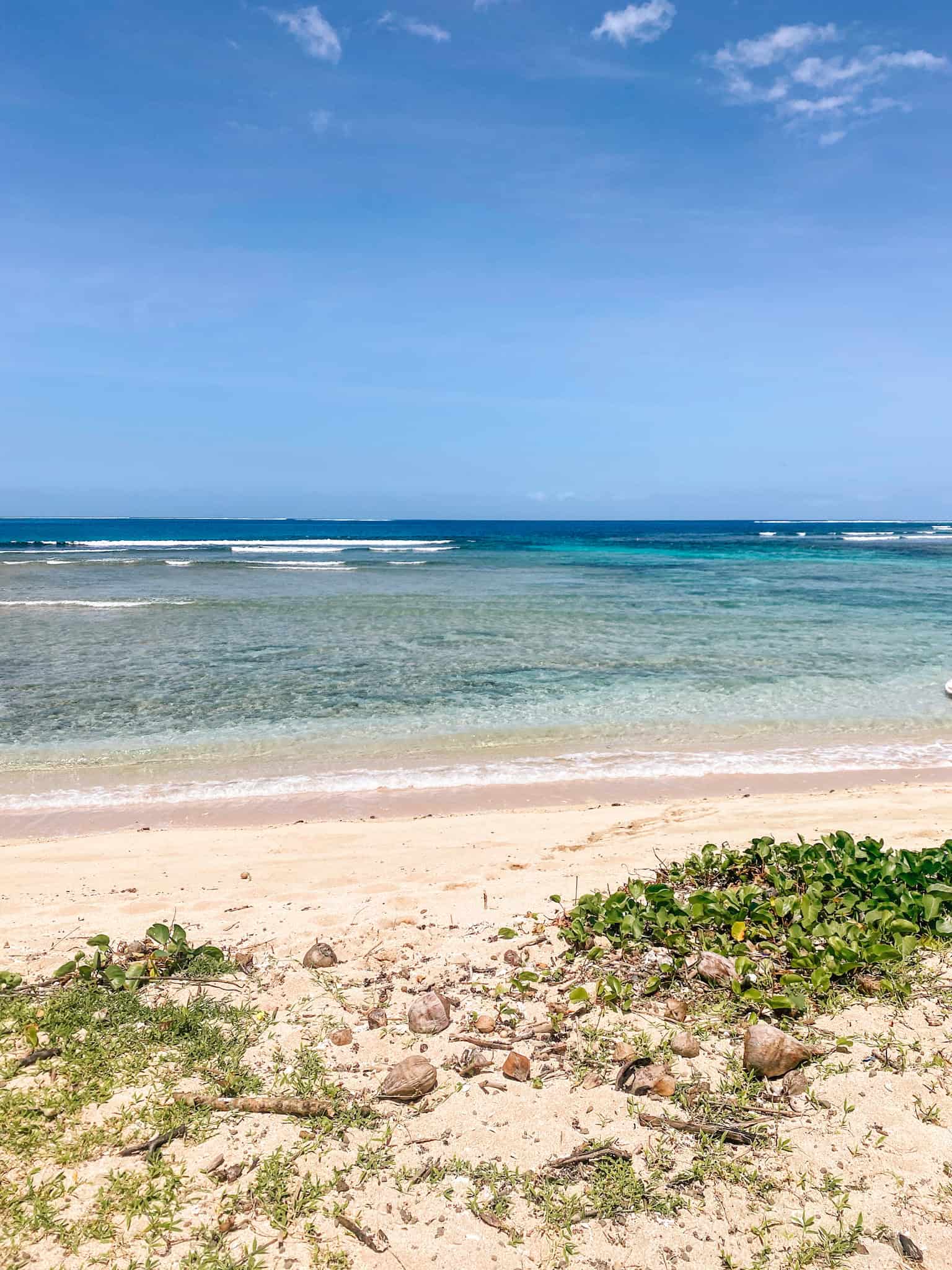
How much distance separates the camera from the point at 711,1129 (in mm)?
2760

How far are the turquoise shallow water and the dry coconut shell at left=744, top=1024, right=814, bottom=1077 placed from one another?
577cm

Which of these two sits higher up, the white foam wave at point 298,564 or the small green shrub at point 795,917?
the white foam wave at point 298,564

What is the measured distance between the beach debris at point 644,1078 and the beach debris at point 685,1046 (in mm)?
112

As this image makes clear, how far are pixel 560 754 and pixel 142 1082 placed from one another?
23.3ft

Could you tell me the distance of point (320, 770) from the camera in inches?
361

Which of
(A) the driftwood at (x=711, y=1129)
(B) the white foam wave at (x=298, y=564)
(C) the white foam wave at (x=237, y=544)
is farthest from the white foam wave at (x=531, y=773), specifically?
(C) the white foam wave at (x=237, y=544)

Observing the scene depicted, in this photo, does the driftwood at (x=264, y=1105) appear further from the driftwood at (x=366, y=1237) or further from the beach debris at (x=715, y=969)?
the beach debris at (x=715, y=969)

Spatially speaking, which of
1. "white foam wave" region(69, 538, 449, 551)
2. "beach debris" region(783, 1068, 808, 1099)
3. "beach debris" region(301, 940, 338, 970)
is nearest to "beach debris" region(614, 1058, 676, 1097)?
"beach debris" region(783, 1068, 808, 1099)

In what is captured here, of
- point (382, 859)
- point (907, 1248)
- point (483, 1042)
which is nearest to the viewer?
point (907, 1248)

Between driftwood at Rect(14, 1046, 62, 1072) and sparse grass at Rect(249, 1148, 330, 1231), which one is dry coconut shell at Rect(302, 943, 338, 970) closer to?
driftwood at Rect(14, 1046, 62, 1072)

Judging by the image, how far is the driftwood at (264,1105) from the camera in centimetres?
289

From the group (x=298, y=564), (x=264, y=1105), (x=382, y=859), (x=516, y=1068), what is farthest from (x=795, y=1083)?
(x=298, y=564)

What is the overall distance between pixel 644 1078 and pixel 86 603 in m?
25.9

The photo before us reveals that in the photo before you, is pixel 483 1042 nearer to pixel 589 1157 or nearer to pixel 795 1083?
pixel 589 1157
